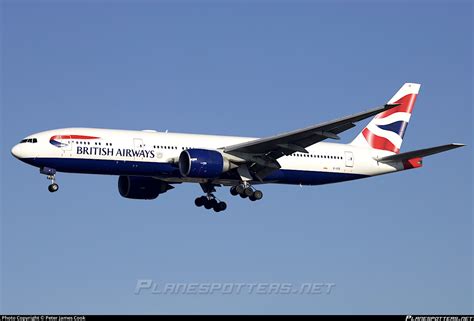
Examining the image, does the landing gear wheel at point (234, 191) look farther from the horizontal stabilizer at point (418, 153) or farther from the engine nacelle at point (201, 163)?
the horizontal stabilizer at point (418, 153)

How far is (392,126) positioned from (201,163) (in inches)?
657

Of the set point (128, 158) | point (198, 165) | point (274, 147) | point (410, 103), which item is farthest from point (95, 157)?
point (410, 103)

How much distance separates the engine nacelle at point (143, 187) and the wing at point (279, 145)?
6657 mm

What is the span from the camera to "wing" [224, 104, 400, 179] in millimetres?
57812

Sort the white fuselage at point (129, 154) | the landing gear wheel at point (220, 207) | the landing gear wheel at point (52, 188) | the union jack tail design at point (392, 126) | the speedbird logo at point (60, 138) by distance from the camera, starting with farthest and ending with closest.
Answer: the union jack tail design at point (392, 126) → the landing gear wheel at point (220, 207) → the speedbird logo at point (60, 138) → the white fuselage at point (129, 154) → the landing gear wheel at point (52, 188)

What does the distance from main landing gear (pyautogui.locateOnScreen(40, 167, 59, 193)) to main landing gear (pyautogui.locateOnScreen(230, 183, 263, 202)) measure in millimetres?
10690

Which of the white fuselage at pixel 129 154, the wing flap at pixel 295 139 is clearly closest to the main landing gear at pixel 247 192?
the white fuselage at pixel 129 154

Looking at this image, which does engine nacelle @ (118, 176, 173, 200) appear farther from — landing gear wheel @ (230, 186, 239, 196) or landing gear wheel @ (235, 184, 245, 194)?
landing gear wheel @ (235, 184, 245, 194)

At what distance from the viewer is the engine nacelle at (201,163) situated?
5897 centimetres

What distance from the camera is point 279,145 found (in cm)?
6031

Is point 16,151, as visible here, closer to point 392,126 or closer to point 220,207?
point 220,207

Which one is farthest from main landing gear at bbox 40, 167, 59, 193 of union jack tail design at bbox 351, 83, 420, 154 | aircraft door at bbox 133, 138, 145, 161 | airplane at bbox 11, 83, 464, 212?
union jack tail design at bbox 351, 83, 420, 154

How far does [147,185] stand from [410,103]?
19.1 metres

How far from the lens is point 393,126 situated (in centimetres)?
7025
